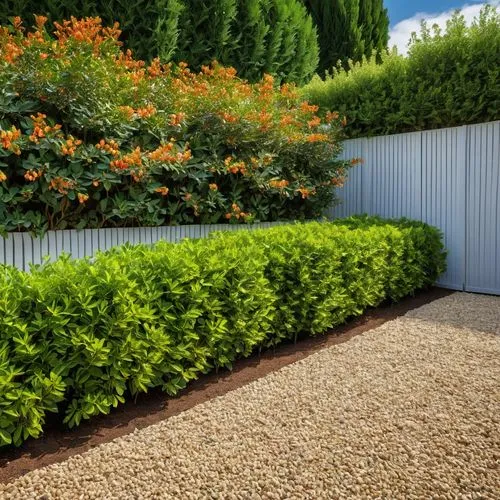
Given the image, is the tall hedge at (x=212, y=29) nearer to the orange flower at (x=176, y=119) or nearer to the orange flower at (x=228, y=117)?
the orange flower at (x=228, y=117)

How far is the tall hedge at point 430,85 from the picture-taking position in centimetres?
538

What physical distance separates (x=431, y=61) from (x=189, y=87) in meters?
3.33

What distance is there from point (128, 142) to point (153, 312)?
7.40 feet

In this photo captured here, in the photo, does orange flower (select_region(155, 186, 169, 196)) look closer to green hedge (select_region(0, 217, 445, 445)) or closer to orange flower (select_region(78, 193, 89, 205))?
orange flower (select_region(78, 193, 89, 205))

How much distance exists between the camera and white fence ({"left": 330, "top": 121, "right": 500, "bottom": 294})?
5.52 m

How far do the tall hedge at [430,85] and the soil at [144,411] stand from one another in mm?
3328

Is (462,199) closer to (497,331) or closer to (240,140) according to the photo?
(497,331)

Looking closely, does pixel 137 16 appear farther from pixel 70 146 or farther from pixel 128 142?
pixel 70 146

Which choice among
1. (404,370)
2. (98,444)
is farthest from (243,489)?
(404,370)

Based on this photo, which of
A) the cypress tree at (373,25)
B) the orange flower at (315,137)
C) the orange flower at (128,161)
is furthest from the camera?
the cypress tree at (373,25)

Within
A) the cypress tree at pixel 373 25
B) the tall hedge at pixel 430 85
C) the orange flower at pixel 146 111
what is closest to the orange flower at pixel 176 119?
the orange flower at pixel 146 111

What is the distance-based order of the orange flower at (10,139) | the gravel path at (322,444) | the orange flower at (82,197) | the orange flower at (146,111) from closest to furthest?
1. the gravel path at (322,444)
2. the orange flower at (10,139)
3. the orange flower at (82,197)
4. the orange flower at (146,111)

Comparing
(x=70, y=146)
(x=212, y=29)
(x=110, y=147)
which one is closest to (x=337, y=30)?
(x=212, y=29)

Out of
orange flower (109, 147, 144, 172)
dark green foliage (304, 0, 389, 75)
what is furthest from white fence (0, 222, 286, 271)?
dark green foliage (304, 0, 389, 75)
